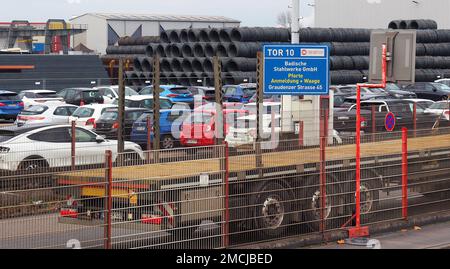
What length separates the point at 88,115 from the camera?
33250mm

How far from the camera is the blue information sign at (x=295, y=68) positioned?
18.3 meters

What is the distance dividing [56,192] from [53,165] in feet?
1.54

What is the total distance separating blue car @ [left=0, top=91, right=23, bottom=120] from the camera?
1674 inches

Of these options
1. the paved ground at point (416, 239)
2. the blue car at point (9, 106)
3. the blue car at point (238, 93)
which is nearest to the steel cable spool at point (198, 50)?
the blue car at point (238, 93)

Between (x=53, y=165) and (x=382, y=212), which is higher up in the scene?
(x=53, y=165)

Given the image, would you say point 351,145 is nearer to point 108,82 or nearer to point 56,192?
point 56,192

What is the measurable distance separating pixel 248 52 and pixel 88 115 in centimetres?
2106

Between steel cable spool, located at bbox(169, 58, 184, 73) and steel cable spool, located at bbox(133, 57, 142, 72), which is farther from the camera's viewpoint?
steel cable spool, located at bbox(133, 57, 142, 72)

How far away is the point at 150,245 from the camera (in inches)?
483

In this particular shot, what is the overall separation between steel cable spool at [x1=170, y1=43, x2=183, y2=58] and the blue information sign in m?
38.5

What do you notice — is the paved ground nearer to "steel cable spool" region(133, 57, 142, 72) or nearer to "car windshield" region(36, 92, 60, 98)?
"car windshield" region(36, 92, 60, 98)

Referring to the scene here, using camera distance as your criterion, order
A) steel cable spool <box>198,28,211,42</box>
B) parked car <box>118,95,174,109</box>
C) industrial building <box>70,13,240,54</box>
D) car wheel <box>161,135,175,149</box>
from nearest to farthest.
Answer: car wheel <box>161,135,175,149</box> < parked car <box>118,95,174,109</box> < steel cable spool <box>198,28,211,42</box> < industrial building <box>70,13,240,54</box>

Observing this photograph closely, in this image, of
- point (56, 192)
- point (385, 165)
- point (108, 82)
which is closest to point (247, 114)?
point (385, 165)

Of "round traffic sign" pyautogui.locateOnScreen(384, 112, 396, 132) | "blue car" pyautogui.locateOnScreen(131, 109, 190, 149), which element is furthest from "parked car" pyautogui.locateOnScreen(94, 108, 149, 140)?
"round traffic sign" pyautogui.locateOnScreen(384, 112, 396, 132)
